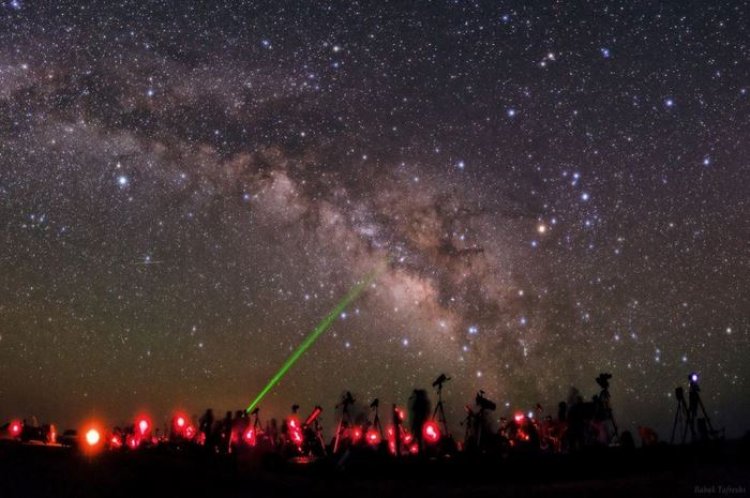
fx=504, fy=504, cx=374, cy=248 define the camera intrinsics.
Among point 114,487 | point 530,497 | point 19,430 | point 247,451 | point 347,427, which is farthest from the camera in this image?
point 19,430

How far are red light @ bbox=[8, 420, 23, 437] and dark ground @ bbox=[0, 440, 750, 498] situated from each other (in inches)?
486

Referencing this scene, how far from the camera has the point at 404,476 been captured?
1436 cm

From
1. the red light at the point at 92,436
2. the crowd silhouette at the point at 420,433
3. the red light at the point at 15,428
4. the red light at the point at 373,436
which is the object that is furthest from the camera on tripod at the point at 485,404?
the red light at the point at 15,428

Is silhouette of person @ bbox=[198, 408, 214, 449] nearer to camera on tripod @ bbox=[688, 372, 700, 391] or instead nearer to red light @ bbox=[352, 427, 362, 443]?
red light @ bbox=[352, 427, 362, 443]

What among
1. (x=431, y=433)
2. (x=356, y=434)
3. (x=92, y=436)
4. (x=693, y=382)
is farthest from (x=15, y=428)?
(x=693, y=382)

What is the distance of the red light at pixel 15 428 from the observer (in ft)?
84.2

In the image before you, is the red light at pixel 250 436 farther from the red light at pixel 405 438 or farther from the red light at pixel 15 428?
the red light at pixel 15 428

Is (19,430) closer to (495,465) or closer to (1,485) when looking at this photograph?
(1,485)

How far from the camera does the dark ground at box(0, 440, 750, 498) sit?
449 inches

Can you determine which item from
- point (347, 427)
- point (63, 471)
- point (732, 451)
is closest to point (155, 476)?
point (63, 471)

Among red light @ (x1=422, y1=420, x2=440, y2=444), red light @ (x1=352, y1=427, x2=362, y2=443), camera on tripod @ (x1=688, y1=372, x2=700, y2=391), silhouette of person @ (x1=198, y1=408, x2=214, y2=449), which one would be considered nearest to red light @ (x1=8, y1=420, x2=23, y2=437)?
silhouette of person @ (x1=198, y1=408, x2=214, y2=449)

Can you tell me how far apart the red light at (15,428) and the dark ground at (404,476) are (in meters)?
12.3

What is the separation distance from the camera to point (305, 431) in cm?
2242

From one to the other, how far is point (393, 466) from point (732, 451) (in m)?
9.13
